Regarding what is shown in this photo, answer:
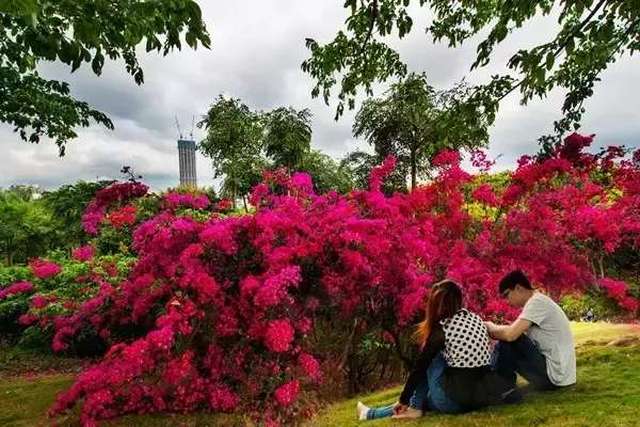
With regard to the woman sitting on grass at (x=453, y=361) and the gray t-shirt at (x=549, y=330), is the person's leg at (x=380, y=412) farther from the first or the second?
the gray t-shirt at (x=549, y=330)

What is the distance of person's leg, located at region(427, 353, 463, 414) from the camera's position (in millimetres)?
4398

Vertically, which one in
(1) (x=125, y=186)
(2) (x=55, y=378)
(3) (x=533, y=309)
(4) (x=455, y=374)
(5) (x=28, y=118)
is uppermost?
(5) (x=28, y=118)

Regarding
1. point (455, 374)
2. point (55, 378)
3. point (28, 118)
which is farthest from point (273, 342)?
point (28, 118)

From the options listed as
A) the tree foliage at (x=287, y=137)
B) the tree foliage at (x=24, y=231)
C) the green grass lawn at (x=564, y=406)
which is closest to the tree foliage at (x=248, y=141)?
the tree foliage at (x=287, y=137)

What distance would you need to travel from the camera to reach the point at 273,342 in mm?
5340

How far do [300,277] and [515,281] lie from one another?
2170 mm

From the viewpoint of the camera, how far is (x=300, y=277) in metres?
5.70

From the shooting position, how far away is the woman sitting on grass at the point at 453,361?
4.27m

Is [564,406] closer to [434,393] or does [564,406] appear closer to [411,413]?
[434,393]

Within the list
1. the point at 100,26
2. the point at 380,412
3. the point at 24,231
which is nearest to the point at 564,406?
the point at 380,412

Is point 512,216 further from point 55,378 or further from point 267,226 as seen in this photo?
point 55,378

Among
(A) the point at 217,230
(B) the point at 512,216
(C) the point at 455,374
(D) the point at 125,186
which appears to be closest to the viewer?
(C) the point at 455,374

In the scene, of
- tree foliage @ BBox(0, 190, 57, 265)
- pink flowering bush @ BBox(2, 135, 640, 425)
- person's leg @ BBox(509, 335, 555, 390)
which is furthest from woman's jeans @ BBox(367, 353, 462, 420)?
tree foliage @ BBox(0, 190, 57, 265)

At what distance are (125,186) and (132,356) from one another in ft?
14.9
